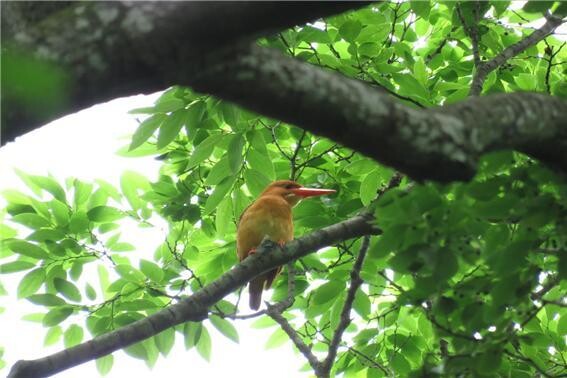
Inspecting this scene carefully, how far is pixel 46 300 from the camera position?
161 inches

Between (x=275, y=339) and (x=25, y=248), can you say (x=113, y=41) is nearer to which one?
(x=25, y=248)

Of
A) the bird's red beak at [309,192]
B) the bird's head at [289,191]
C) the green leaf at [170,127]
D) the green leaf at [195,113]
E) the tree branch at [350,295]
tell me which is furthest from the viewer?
the bird's head at [289,191]

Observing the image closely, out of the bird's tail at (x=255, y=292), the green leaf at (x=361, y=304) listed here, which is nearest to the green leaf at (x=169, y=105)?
the green leaf at (x=361, y=304)

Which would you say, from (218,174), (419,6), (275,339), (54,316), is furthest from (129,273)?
(419,6)

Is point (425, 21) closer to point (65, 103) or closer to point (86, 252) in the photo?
point (86, 252)

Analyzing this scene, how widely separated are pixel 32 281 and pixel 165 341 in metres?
0.91

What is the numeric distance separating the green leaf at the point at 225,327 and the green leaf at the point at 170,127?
3.65ft

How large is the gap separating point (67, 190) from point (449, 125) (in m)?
3.05

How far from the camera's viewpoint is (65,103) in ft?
5.55

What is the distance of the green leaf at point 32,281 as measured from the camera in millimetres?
4344

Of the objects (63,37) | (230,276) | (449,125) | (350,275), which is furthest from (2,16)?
(350,275)

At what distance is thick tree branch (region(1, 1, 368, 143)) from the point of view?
1.67 meters

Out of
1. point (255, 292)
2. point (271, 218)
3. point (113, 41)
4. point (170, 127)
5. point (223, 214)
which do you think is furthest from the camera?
point (255, 292)

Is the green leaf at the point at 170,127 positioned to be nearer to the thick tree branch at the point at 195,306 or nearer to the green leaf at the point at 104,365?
the thick tree branch at the point at 195,306
